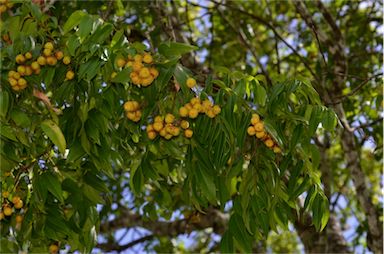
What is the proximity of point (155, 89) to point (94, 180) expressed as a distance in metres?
0.47

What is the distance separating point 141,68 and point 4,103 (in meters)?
0.40

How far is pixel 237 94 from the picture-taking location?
2.02 meters

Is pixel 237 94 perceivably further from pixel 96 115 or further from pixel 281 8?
pixel 281 8

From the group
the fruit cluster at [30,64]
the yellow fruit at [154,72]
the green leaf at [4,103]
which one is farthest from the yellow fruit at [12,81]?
the yellow fruit at [154,72]

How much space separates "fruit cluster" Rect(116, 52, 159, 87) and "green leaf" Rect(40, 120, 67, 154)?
0.26 m

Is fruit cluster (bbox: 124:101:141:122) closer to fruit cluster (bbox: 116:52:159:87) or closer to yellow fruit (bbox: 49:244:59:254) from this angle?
fruit cluster (bbox: 116:52:159:87)

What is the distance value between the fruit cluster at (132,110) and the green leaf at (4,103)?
13.7 inches

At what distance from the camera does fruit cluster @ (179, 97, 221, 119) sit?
199 centimetres

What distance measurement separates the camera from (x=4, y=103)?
6.48 feet

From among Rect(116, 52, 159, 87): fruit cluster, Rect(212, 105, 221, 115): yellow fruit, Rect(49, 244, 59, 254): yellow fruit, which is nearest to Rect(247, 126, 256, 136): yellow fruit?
Rect(212, 105, 221, 115): yellow fruit

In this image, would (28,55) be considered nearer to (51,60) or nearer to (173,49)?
(51,60)

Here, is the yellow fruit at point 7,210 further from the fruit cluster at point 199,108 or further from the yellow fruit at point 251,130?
the yellow fruit at point 251,130

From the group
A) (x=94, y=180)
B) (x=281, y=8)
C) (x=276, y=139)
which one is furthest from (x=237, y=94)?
(x=281, y=8)

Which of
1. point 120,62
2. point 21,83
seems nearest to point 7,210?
point 21,83
